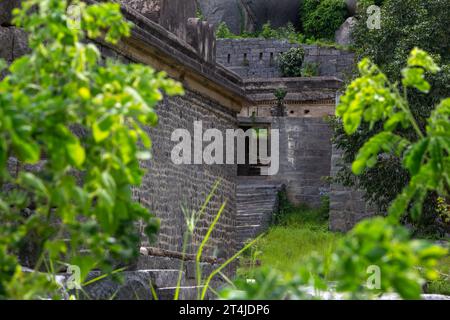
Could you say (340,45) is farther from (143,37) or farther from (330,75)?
(143,37)

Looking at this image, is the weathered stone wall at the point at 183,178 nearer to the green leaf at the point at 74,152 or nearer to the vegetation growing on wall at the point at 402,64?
the vegetation growing on wall at the point at 402,64

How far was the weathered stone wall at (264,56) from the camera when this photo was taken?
27016 millimetres

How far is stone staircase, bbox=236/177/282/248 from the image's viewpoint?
20078 mm

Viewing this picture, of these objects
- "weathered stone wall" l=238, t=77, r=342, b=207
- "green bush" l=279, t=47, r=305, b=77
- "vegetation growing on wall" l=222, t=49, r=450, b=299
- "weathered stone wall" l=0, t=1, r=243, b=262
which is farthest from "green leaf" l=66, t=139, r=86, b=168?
"green bush" l=279, t=47, r=305, b=77

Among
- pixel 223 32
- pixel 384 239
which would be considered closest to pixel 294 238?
pixel 223 32

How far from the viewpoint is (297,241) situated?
18484 mm

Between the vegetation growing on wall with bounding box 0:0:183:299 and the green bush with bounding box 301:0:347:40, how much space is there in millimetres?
27467

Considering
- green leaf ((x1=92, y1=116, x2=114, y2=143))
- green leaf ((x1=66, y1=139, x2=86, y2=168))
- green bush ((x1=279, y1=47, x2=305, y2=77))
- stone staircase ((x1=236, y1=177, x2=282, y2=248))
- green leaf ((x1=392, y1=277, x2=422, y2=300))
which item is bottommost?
stone staircase ((x1=236, y1=177, x2=282, y2=248))

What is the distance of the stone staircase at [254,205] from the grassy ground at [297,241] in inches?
13.0

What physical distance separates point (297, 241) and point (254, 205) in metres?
3.19

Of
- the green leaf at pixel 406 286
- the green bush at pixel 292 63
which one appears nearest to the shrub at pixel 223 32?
the green bush at pixel 292 63

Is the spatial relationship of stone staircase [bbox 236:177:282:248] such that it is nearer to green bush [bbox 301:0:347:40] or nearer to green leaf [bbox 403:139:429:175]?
green bush [bbox 301:0:347:40]

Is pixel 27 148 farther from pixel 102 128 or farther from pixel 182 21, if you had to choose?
pixel 182 21
